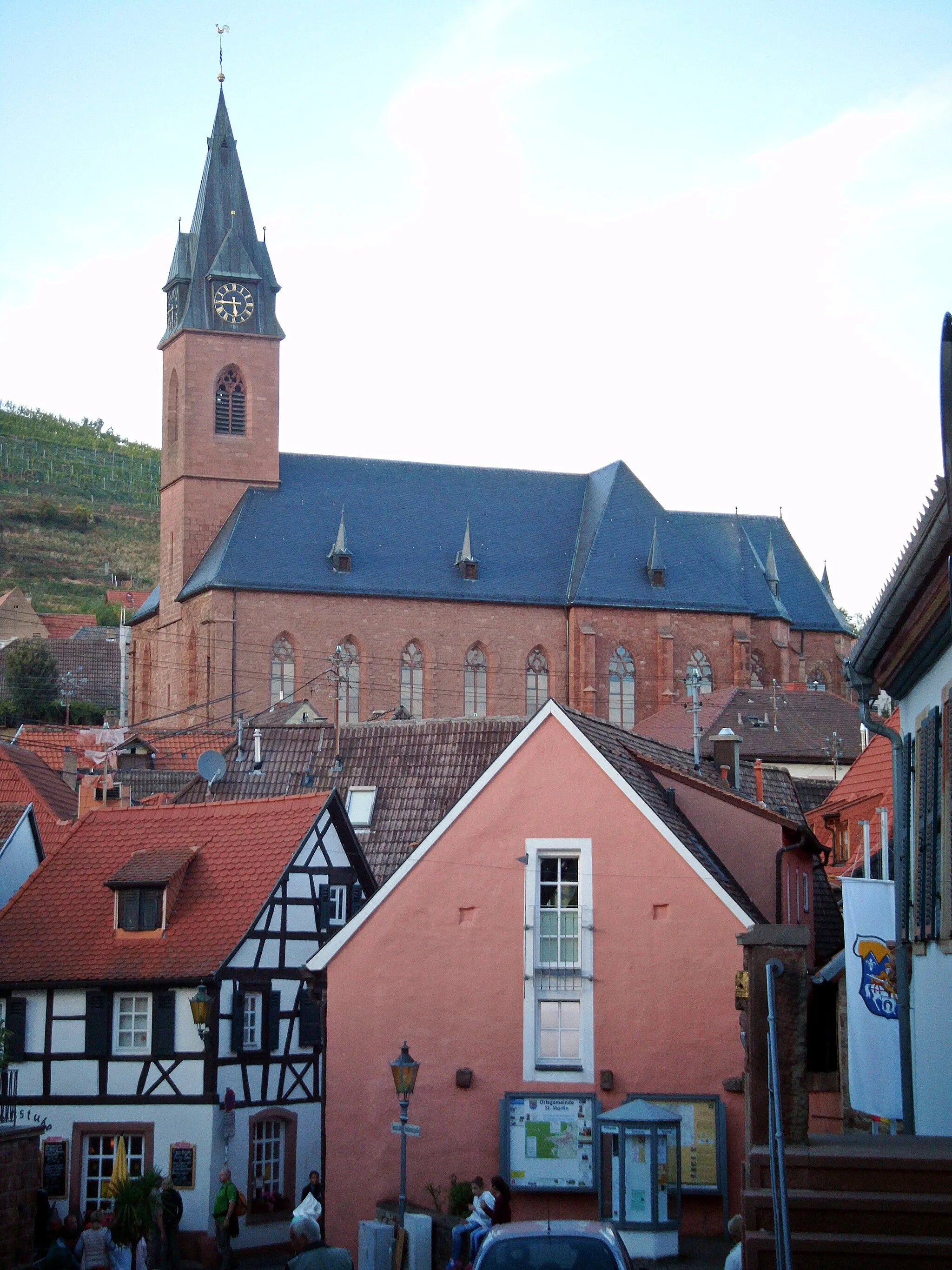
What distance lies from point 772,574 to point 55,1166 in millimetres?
57107

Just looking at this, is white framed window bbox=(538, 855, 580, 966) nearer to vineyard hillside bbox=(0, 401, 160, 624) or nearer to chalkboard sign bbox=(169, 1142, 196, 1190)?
chalkboard sign bbox=(169, 1142, 196, 1190)

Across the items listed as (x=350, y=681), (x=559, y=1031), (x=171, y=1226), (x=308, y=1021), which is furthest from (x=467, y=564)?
(x=559, y=1031)

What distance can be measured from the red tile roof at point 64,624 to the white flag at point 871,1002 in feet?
331

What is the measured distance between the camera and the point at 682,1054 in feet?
63.3

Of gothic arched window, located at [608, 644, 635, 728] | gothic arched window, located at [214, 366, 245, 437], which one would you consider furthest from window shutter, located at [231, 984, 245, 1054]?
gothic arched window, located at [214, 366, 245, 437]

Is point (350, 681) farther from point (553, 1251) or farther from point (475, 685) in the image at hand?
point (553, 1251)

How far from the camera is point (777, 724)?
5859cm

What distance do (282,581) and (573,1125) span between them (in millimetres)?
51388

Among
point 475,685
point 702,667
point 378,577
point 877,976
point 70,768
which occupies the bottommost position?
point 877,976

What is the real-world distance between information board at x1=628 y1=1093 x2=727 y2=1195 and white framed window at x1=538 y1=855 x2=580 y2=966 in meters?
1.59

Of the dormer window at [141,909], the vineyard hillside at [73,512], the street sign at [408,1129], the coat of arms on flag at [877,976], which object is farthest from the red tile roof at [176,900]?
the vineyard hillside at [73,512]

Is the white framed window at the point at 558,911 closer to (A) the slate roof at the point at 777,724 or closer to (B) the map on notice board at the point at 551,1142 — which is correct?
(B) the map on notice board at the point at 551,1142

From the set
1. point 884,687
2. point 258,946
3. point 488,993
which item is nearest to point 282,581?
point 258,946

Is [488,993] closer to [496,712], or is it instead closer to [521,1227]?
A: [521,1227]
